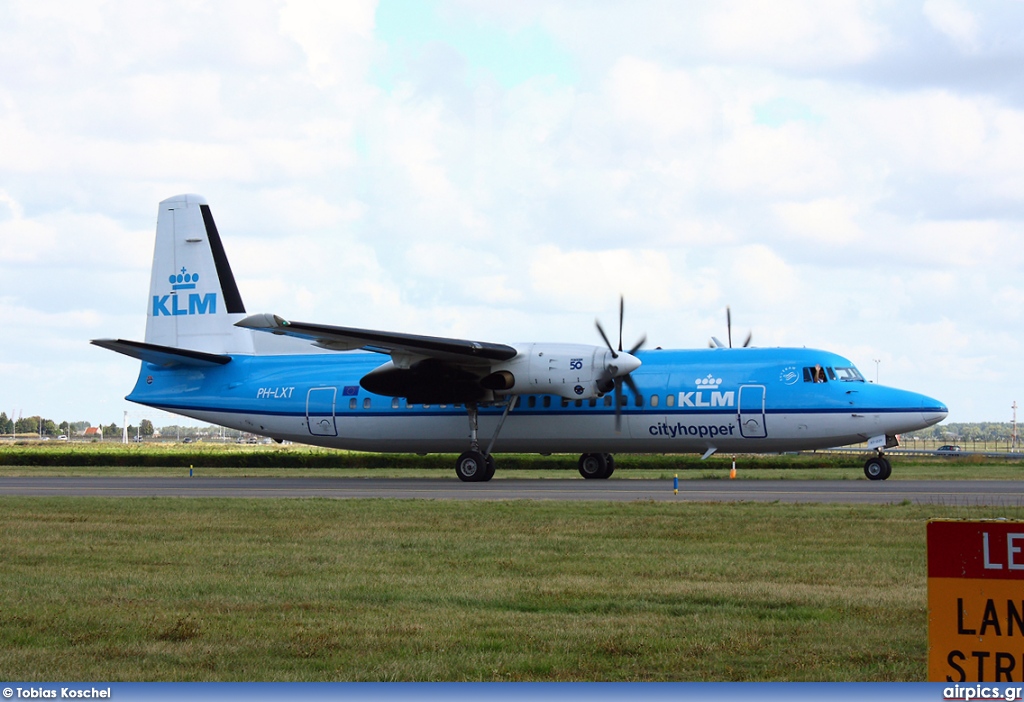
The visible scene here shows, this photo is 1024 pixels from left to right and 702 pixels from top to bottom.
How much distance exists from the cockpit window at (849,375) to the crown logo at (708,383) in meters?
3.23

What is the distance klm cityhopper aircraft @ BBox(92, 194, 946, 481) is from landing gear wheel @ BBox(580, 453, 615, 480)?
0.07m

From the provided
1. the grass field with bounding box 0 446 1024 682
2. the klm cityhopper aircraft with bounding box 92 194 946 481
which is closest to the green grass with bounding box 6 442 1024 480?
the klm cityhopper aircraft with bounding box 92 194 946 481

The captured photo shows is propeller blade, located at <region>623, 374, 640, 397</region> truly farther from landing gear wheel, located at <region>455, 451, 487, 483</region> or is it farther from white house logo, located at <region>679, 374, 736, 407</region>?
landing gear wheel, located at <region>455, 451, 487, 483</region>

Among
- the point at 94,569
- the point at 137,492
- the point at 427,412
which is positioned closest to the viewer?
the point at 94,569

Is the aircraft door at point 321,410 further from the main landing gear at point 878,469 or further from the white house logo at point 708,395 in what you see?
the main landing gear at point 878,469

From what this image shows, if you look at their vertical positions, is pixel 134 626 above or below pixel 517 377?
below

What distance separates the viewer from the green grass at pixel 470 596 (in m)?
8.36

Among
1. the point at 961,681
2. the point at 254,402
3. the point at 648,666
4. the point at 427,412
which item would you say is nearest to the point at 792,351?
the point at 427,412

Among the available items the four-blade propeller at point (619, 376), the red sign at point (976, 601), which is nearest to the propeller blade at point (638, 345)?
the four-blade propeller at point (619, 376)

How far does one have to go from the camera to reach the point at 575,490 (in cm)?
2750

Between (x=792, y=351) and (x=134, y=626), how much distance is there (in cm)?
2578

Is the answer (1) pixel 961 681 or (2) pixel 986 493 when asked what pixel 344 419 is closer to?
(2) pixel 986 493

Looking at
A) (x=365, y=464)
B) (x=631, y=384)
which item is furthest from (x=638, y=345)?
(x=365, y=464)

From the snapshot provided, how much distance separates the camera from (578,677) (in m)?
7.95
